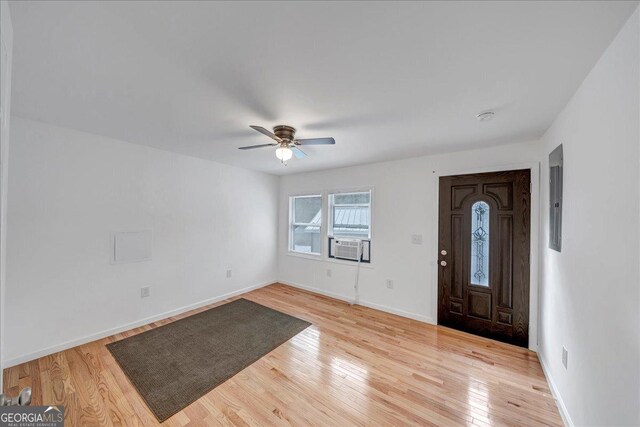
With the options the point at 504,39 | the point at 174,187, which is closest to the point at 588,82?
the point at 504,39

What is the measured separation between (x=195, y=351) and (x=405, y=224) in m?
3.08

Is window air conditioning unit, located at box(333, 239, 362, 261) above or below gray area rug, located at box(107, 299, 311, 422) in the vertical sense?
above

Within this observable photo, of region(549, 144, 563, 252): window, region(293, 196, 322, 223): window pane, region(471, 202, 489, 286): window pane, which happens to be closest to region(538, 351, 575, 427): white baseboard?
region(471, 202, 489, 286): window pane

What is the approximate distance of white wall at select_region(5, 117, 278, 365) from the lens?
7.43 ft

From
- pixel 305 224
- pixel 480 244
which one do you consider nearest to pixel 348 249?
pixel 305 224

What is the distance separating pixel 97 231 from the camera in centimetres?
270

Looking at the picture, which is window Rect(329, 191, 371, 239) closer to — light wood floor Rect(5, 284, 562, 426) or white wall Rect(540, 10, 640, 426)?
light wood floor Rect(5, 284, 562, 426)

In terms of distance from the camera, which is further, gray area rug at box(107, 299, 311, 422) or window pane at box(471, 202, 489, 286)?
window pane at box(471, 202, 489, 286)

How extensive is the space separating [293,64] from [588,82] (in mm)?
1798

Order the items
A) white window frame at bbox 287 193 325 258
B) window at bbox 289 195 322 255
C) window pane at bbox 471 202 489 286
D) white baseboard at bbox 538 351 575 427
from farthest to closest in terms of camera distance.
Answer: window at bbox 289 195 322 255
white window frame at bbox 287 193 325 258
window pane at bbox 471 202 489 286
white baseboard at bbox 538 351 575 427

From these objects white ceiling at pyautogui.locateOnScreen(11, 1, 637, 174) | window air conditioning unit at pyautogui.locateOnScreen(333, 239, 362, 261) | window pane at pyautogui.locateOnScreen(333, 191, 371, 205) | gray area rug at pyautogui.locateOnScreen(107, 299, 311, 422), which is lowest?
gray area rug at pyautogui.locateOnScreen(107, 299, 311, 422)

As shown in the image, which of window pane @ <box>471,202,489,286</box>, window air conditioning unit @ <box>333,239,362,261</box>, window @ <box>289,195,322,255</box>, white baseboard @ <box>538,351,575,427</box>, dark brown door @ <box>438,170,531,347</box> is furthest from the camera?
window @ <box>289,195,322,255</box>

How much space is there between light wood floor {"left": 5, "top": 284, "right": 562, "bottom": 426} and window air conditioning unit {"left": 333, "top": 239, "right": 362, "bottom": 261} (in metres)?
1.39

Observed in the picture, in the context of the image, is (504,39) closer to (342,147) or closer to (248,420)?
(342,147)
